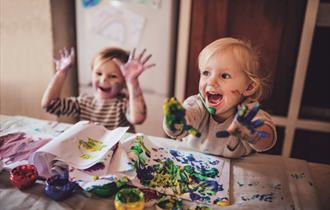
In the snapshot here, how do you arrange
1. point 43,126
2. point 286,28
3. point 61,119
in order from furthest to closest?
1. point 61,119
2. point 286,28
3. point 43,126

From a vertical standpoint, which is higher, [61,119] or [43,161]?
[43,161]

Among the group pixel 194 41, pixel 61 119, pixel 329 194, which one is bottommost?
pixel 61 119

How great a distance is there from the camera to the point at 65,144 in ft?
2.33

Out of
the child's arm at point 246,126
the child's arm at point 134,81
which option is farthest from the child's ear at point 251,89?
the child's arm at point 134,81

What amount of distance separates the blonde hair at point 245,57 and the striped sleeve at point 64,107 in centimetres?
55

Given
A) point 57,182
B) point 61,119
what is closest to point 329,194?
point 57,182

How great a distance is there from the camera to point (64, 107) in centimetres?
106

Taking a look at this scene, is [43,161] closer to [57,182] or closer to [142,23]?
[57,182]

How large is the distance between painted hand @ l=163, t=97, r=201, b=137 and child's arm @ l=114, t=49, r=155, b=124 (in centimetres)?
31

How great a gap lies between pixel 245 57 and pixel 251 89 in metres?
0.07

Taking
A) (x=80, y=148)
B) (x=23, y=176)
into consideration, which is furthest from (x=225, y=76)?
(x=23, y=176)

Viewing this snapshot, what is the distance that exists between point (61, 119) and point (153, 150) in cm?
82

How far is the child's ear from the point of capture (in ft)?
2.25

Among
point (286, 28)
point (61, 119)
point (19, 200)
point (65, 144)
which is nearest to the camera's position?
point (19, 200)
